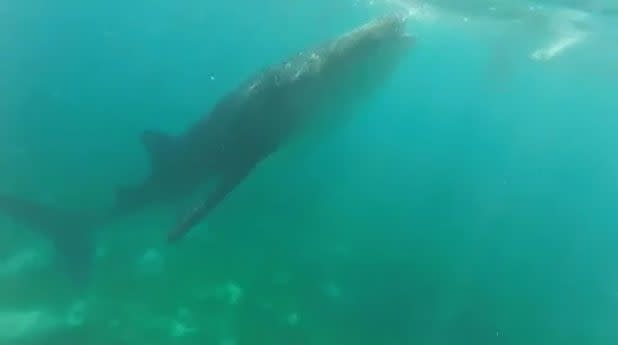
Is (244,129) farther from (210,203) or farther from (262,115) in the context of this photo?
(210,203)

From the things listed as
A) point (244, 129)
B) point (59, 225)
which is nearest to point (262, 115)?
point (244, 129)

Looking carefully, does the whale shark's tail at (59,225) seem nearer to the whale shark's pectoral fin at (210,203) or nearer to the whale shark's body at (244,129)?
the whale shark's body at (244,129)

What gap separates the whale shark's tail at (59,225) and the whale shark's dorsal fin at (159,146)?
2.37m

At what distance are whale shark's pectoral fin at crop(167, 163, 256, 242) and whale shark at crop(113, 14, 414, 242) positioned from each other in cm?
2

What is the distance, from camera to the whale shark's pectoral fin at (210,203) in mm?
10056

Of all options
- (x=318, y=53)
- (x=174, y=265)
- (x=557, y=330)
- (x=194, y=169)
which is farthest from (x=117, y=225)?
(x=557, y=330)

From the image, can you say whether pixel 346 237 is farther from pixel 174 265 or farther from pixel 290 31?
pixel 290 31

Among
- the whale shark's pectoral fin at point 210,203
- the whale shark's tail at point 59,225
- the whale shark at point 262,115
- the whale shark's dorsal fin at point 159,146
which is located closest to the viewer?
the whale shark's pectoral fin at point 210,203

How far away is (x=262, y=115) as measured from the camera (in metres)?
10.8

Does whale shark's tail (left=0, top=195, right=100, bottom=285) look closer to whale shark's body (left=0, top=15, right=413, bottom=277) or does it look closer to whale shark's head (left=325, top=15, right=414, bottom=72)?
whale shark's body (left=0, top=15, right=413, bottom=277)

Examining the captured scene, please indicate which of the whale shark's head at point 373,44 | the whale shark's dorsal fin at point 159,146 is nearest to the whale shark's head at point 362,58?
the whale shark's head at point 373,44

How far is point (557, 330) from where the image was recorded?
15406mm

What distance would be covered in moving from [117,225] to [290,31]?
51.5 meters

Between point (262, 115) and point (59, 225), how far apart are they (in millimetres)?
5166
